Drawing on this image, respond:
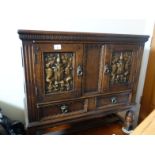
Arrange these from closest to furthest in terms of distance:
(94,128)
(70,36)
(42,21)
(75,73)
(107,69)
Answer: (70,36) → (75,73) → (107,69) → (42,21) → (94,128)

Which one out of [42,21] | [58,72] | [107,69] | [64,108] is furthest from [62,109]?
[42,21]

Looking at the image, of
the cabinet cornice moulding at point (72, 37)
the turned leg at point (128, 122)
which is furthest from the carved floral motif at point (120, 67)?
the turned leg at point (128, 122)

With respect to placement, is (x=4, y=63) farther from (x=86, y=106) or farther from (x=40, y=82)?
(x=86, y=106)

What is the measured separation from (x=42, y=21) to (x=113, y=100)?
3.46 feet

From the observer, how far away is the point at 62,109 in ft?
4.27

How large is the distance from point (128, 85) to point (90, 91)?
44cm

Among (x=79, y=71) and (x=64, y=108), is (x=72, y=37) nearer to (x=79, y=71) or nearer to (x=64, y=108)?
(x=79, y=71)

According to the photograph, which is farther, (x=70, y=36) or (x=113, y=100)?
(x=113, y=100)

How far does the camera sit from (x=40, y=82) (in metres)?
1.15

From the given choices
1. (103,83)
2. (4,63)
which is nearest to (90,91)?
(103,83)

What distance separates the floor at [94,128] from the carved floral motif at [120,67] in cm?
66

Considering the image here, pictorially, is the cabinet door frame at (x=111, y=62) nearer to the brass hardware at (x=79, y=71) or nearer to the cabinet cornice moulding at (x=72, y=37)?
the cabinet cornice moulding at (x=72, y=37)

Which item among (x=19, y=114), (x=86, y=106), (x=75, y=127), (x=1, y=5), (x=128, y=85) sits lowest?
(x=75, y=127)

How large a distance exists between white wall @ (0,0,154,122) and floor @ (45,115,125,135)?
0.48 metres
